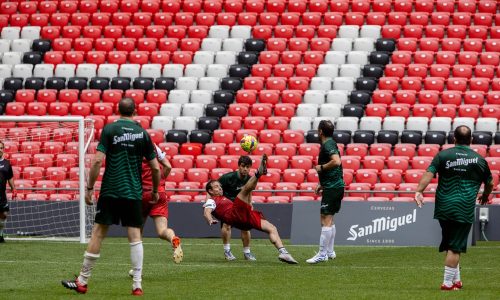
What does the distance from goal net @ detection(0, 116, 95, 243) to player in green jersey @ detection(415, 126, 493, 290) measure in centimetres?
1145

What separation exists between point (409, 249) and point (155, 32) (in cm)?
1461

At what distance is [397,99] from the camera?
2880 centimetres

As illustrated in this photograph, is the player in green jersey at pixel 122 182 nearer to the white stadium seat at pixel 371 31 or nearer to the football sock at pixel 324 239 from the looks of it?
the football sock at pixel 324 239

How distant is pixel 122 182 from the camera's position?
1216cm

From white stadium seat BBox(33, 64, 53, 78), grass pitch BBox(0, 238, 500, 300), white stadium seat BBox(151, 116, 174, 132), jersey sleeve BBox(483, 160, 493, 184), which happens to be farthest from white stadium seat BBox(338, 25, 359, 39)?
jersey sleeve BBox(483, 160, 493, 184)

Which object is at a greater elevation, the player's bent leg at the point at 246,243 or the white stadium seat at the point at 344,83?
the white stadium seat at the point at 344,83

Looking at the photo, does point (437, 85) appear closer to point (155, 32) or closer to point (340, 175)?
point (155, 32)

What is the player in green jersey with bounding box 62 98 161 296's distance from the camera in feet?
39.7

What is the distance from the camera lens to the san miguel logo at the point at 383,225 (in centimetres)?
2188

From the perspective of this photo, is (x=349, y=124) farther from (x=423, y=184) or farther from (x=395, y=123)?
(x=423, y=184)

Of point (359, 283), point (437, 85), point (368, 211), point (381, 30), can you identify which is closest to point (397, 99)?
point (437, 85)

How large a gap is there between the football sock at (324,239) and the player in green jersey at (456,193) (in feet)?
14.7

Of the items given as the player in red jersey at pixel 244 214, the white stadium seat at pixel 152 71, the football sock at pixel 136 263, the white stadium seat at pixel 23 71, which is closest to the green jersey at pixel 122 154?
the football sock at pixel 136 263

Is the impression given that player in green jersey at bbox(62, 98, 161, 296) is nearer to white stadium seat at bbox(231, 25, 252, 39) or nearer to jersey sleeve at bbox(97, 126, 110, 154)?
jersey sleeve at bbox(97, 126, 110, 154)
